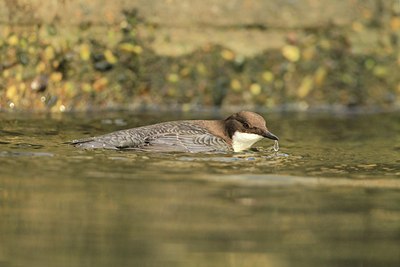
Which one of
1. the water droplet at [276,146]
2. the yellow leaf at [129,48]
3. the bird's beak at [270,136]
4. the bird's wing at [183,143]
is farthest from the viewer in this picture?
the yellow leaf at [129,48]

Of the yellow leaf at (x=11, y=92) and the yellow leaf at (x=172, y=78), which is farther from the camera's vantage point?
the yellow leaf at (x=172, y=78)

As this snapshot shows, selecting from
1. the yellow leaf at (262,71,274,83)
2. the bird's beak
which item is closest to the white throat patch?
the bird's beak

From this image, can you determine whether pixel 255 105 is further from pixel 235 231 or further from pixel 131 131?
pixel 235 231

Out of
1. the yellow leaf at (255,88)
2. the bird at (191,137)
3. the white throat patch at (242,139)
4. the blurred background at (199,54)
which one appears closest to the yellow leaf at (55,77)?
the blurred background at (199,54)

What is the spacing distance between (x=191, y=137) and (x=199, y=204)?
363 cm

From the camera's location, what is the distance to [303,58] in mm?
16188

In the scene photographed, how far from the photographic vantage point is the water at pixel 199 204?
614 cm

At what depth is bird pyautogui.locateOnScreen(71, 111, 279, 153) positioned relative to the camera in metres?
11.1

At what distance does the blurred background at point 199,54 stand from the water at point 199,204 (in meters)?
2.63

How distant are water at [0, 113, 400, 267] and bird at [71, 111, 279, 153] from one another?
0.88ft

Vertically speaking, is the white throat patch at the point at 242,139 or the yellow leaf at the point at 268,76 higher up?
the yellow leaf at the point at 268,76

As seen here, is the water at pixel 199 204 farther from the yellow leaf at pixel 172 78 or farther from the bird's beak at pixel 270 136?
the yellow leaf at pixel 172 78

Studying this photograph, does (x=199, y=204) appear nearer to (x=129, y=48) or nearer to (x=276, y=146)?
(x=276, y=146)

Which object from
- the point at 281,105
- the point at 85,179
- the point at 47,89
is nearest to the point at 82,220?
the point at 85,179
